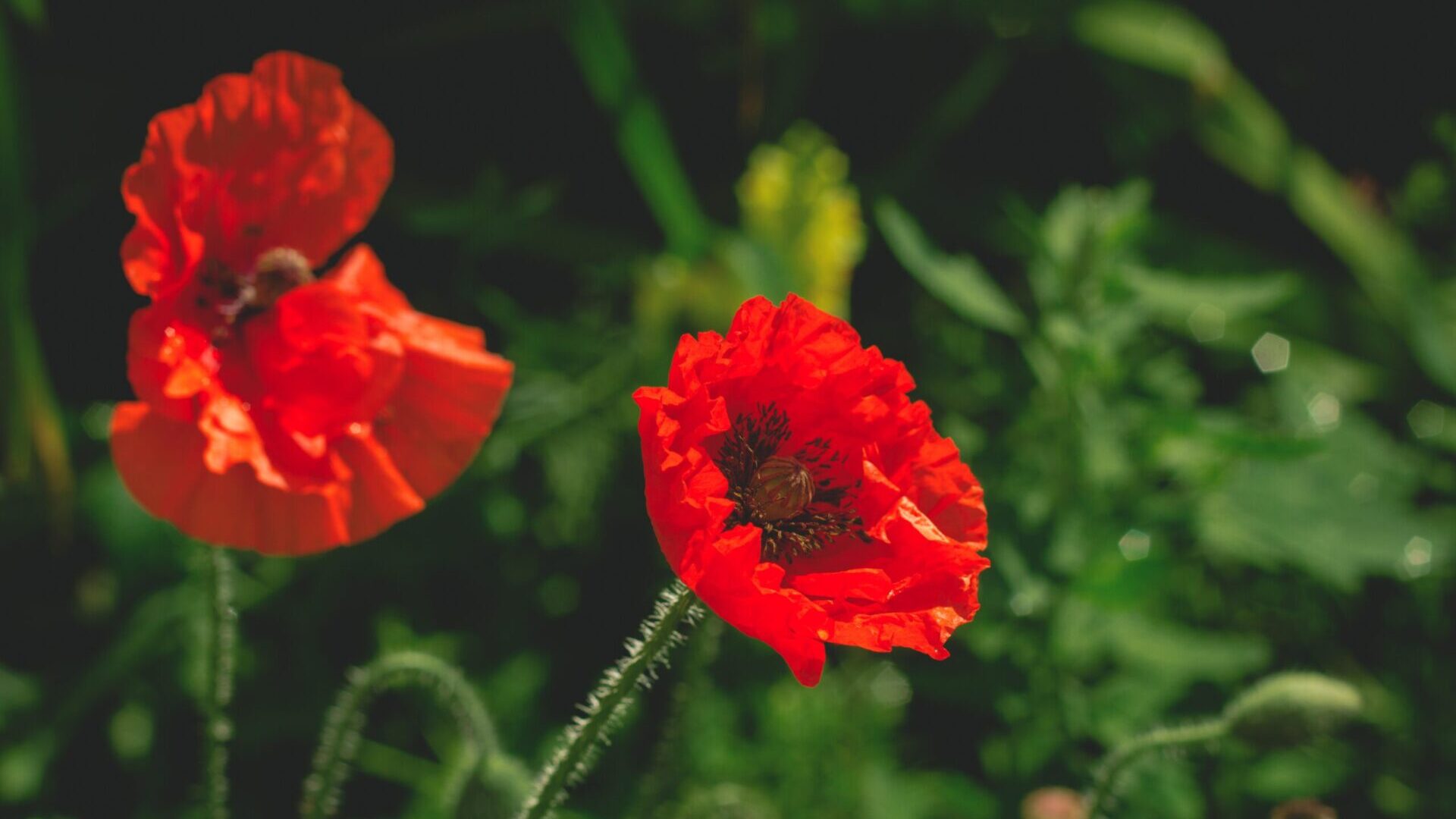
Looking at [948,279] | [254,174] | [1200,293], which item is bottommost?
[1200,293]

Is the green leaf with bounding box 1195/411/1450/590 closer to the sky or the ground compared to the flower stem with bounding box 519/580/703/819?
closer to the ground

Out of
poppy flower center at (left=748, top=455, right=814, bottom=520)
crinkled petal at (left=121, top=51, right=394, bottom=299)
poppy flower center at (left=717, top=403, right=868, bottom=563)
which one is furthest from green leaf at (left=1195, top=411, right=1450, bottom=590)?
crinkled petal at (left=121, top=51, right=394, bottom=299)

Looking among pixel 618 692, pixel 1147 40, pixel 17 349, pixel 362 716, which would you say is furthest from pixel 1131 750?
pixel 1147 40

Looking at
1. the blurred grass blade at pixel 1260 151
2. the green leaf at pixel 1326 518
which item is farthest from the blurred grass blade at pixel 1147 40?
the green leaf at pixel 1326 518

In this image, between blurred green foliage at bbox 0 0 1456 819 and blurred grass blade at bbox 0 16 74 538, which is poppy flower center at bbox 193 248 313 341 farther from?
blurred grass blade at bbox 0 16 74 538

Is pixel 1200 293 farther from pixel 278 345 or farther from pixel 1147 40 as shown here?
pixel 1147 40
